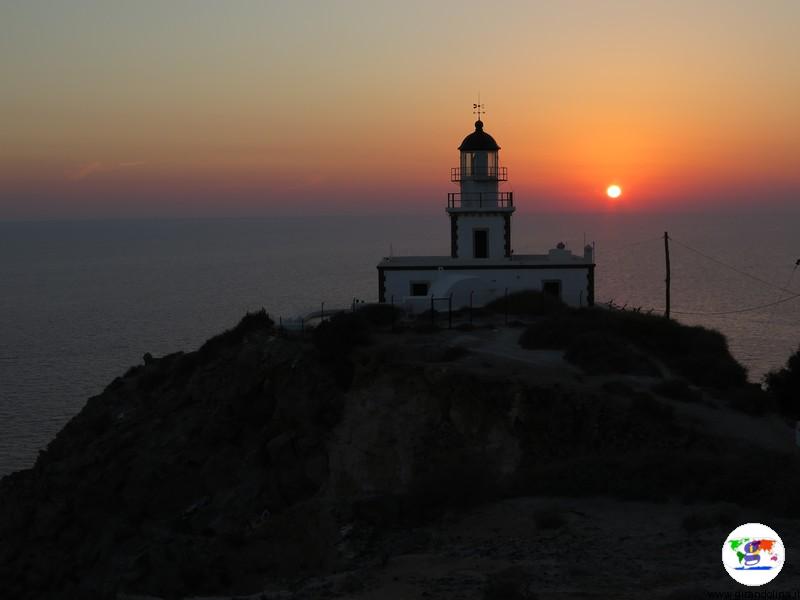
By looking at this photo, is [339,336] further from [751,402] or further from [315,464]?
[751,402]

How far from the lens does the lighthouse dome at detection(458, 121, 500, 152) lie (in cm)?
3850

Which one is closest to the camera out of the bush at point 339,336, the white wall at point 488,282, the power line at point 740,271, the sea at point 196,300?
the bush at point 339,336

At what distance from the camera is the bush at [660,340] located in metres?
24.5

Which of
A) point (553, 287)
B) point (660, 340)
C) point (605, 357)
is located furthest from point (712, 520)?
point (553, 287)

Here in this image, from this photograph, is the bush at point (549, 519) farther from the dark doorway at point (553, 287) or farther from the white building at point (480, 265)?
the dark doorway at point (553, 287)

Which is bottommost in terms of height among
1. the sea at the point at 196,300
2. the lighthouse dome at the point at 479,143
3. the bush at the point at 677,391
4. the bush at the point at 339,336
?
the sea at the point at 196,300

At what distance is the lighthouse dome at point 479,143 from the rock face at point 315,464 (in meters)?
12.6

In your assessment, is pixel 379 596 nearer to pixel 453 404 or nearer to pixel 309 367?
pixel 453 404

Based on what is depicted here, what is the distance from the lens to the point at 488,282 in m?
35.2

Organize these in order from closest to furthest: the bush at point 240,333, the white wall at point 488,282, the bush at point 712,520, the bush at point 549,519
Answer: the bush at point 712,520 → the bush at point 549,519 → the bush at point 240,333 → the white wall at point 488,282

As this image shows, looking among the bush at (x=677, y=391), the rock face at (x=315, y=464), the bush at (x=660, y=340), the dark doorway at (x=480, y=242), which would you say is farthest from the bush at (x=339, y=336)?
the dark doorway at (x=480, y=242)

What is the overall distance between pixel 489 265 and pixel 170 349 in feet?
111

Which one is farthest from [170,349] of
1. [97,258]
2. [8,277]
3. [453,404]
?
[97,258]

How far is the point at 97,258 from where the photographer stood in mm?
178125
